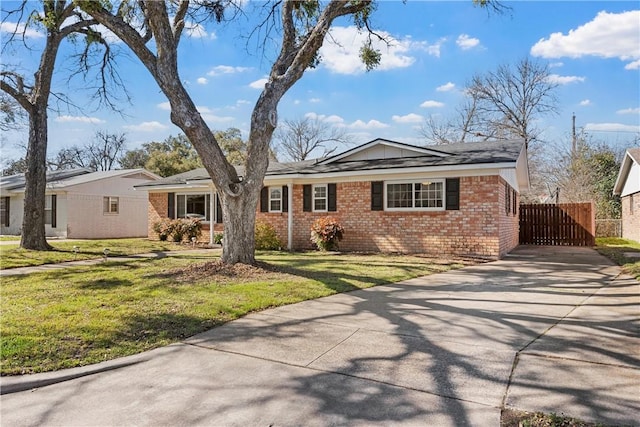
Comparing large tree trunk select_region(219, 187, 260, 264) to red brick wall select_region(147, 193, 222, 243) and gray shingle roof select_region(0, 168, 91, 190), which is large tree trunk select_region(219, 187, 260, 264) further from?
gray shingle roof select_region(0, 168, 91, 190)

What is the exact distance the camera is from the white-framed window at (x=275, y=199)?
1596cm

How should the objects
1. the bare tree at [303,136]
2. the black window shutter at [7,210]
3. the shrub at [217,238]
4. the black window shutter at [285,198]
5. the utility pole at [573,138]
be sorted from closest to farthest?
the black window shutter at [285,198] → the shrub at [217,238] → the black window shutter at [7,210] → the utility pole at [573,138] → the bare tree at [303,136]

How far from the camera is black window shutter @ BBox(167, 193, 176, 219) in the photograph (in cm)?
1867

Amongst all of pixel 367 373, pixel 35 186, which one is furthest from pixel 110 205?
pixel 367 373

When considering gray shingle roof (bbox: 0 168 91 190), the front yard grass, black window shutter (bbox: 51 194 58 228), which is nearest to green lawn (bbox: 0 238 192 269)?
the front yard grass

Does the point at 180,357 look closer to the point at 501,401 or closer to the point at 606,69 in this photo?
the point at 501,401

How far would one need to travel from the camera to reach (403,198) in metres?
13.5

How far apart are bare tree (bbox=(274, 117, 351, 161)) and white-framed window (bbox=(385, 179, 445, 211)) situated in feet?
87.0

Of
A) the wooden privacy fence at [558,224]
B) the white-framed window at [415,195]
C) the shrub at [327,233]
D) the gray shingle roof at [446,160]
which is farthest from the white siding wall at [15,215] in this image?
the wooden privacy fence at [558,224]

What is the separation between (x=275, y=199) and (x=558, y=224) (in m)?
12.6

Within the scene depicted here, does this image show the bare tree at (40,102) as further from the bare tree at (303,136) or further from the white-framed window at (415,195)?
the bare tree at (303,136)

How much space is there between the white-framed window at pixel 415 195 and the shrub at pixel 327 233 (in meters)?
1.82

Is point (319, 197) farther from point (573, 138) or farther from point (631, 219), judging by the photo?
point (573, 138)

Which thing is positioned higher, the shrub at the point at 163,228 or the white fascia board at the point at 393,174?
the white fascia board at the point at 393,174
